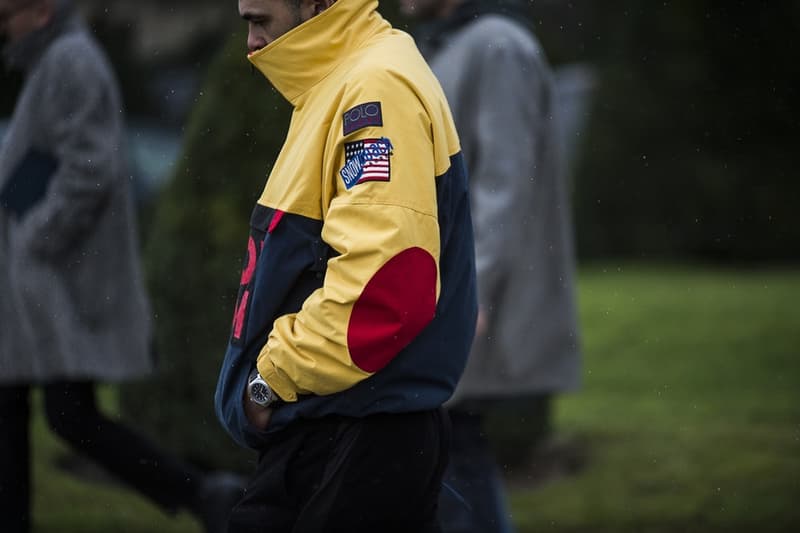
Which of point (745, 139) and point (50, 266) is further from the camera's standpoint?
point (745, 139)

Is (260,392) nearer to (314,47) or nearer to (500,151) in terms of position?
(314,47)

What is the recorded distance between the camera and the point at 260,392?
2.67 m

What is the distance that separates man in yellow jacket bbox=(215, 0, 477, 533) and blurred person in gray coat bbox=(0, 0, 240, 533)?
170cm

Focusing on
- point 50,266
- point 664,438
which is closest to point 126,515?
point 50,266

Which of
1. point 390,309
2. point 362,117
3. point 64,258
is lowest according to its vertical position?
point 64,258

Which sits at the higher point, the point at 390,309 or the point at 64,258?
the point at 390,309

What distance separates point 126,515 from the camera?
227 inches

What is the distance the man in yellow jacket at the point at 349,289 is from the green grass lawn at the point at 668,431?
294cm

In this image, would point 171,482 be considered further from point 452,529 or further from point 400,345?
point 400,345

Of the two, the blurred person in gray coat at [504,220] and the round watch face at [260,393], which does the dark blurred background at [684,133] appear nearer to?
the blurred person in gray coat at [504,220]

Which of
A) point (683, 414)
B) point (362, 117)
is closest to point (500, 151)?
point (362, 117)

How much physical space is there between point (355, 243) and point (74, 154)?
2.23m

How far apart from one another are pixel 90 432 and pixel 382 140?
8.02ft

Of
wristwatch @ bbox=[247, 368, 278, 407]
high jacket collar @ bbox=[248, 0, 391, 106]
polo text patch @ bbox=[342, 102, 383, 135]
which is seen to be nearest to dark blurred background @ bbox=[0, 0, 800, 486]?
high jacket collar @ bbox=[248, 0, 391, 106]
